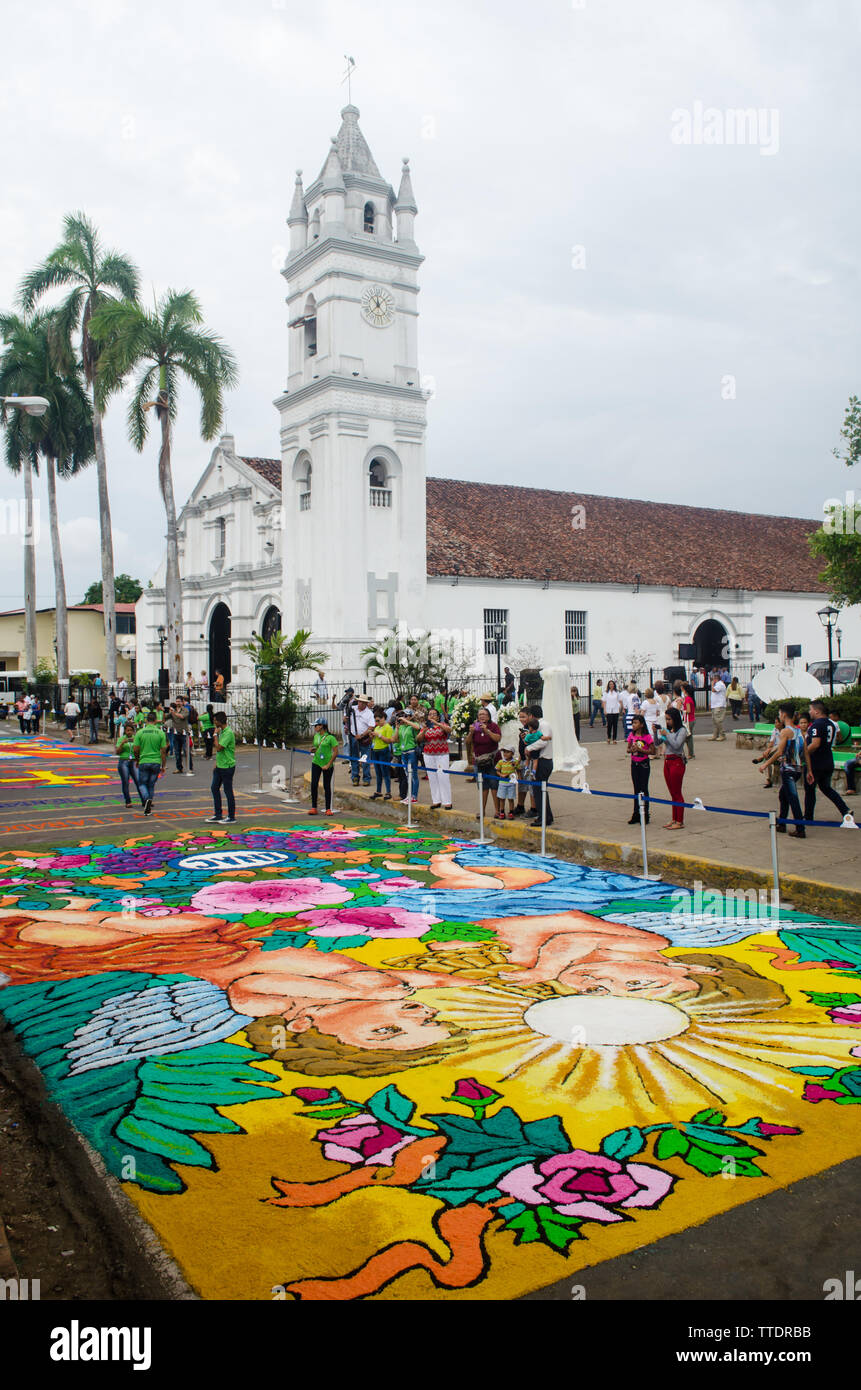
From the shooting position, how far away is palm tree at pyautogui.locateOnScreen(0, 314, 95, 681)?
39.5 m

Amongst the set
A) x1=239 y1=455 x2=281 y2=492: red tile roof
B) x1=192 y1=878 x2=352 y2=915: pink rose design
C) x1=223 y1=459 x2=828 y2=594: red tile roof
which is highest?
x1=239 y1=455 x2=281 y2=492: red tile roof

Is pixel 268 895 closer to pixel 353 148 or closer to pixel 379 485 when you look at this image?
pixel 379 485

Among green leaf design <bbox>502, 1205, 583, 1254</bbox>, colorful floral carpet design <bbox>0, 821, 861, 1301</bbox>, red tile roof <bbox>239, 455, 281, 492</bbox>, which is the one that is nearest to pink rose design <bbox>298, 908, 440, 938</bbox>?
colorful floral carpet design <bbox>0, 821, 861, 1301</bbox>

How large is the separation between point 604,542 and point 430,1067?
119 ft

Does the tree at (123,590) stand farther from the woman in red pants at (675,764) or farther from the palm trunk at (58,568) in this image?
the woman in red pants at (675,764)

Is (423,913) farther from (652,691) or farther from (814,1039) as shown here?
(652,691)

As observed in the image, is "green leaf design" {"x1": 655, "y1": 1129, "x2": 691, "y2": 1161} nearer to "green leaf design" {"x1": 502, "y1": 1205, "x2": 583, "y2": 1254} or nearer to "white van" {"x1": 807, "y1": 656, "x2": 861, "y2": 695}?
"green leaf design" {"x1": 502, "y1": 1205, "x2": 583, "y2": 1254}

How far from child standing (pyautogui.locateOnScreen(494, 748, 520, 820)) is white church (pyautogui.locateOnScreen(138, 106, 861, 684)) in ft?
53.4

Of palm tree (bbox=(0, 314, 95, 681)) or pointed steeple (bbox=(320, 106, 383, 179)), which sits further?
palm tree (bbox=(0, 314, 95, 681))

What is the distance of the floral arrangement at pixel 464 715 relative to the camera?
19125mm

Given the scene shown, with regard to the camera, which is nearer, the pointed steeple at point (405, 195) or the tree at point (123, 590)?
the pointed steeple at point (405, 195)

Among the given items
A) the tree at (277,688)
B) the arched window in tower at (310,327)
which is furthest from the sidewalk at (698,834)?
the arched window in tower at (310,327)

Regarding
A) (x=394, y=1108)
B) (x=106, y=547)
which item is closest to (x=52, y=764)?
(x=106, y=547)

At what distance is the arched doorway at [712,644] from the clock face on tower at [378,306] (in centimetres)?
1891
